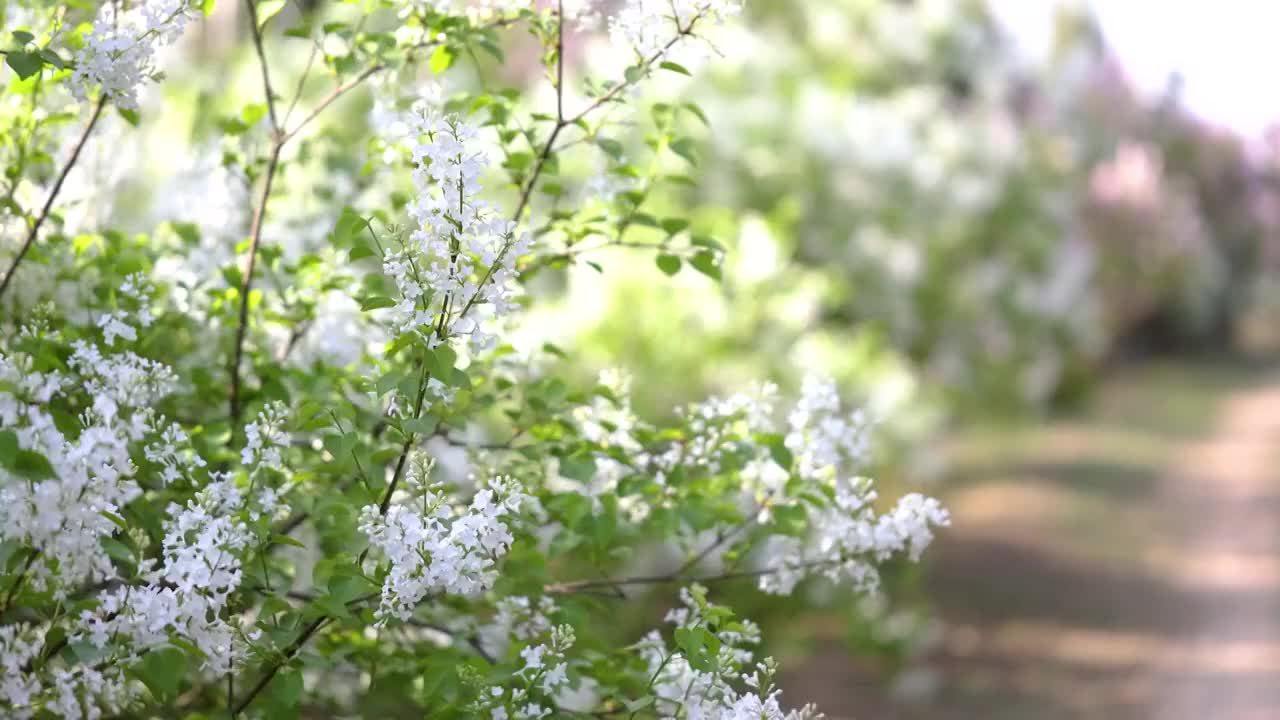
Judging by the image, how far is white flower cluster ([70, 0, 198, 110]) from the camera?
152 cm

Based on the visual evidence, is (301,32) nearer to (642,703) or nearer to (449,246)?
(449,246)

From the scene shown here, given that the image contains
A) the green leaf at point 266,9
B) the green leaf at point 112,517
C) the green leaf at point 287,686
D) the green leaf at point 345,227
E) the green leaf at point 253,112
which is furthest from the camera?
the green leaf at point 253,112

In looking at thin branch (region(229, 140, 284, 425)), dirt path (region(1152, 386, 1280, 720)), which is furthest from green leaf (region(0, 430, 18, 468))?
dirt path (region(1152, 386, 1280, 720))

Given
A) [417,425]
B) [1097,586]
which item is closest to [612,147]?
[417,425]

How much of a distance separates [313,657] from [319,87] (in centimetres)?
560

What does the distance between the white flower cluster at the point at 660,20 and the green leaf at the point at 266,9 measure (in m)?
0.41

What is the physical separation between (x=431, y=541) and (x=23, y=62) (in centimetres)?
67

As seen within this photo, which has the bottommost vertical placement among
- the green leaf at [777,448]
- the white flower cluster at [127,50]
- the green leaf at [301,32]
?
the green leaf at [777,448]

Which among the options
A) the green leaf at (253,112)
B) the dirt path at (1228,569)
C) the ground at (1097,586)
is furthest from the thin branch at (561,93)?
the dirt path at (1228,569)

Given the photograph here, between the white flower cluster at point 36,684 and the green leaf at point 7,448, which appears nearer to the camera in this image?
the green leaf at point 7,448

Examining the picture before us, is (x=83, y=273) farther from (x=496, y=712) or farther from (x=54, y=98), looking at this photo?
(x=496, y=712)

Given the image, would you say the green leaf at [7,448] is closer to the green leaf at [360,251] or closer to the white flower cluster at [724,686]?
the green leaf at [360,251]

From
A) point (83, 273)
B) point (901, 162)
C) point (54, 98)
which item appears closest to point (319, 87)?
point (901, 162)

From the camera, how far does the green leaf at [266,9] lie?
1.71 meters
